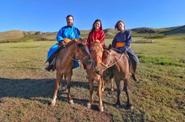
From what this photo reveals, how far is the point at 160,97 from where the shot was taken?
11023 millimetres

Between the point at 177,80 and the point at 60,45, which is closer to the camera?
the point at 60,45

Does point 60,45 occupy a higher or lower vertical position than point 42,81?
higher

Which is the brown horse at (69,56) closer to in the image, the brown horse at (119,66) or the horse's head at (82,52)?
the horse's head at (82,52)

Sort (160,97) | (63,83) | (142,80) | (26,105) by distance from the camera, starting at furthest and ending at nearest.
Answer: (142,80), (63,83), (160,97), (26,105)

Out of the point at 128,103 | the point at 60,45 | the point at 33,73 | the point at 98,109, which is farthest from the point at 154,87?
the point at 33,73

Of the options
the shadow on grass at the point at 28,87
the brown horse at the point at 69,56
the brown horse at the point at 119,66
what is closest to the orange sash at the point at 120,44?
the brown horse at the point at 119,66

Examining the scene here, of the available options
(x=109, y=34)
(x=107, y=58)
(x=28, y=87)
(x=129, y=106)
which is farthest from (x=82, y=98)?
(x=109, y=34)

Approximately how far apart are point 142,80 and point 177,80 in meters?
1.52

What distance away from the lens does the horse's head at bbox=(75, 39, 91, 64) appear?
8.62m

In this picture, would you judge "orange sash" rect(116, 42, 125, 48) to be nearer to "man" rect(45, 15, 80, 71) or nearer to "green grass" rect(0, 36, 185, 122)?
"man" rect(45, 15, 80, 71)

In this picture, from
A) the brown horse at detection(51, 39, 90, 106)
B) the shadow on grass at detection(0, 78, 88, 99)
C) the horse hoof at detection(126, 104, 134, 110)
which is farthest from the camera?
the shadow on grass at detection(0, 78, 88, 99)

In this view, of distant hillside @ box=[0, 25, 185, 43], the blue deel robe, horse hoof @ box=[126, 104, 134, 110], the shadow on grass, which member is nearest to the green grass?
the shadow on grass

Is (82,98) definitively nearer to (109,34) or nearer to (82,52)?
(82,52)

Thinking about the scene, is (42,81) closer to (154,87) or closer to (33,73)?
(33,73)
